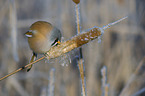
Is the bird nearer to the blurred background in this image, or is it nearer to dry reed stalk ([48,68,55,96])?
dry reed stalk ([48,68,55,96])

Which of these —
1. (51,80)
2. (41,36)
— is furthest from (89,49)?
(41,36)

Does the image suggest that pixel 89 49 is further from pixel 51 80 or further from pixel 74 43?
pixel 74 43

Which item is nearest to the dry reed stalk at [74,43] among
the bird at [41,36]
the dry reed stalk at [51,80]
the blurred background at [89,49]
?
the bird at [41,36]

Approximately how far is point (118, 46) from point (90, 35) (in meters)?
1.40

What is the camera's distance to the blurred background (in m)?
1.79

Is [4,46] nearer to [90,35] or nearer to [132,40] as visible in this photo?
[132,40]

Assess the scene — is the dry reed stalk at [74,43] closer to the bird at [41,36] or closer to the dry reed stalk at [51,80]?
the bird at [41,36]

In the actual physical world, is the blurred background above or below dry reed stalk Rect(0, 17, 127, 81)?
below

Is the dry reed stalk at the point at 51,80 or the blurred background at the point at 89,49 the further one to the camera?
the blurred background at the point at 89,49

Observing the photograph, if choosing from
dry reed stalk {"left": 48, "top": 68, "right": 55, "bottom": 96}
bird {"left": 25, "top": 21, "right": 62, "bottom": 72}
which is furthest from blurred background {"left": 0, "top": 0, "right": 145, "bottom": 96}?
bird {"left": 25, "top": 21, "right": 62, "bottom": 72}

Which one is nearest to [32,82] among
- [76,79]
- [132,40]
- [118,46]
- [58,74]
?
[58,74]

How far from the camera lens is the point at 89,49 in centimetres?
188

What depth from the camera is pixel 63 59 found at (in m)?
0.70

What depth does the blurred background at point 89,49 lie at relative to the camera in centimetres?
179
